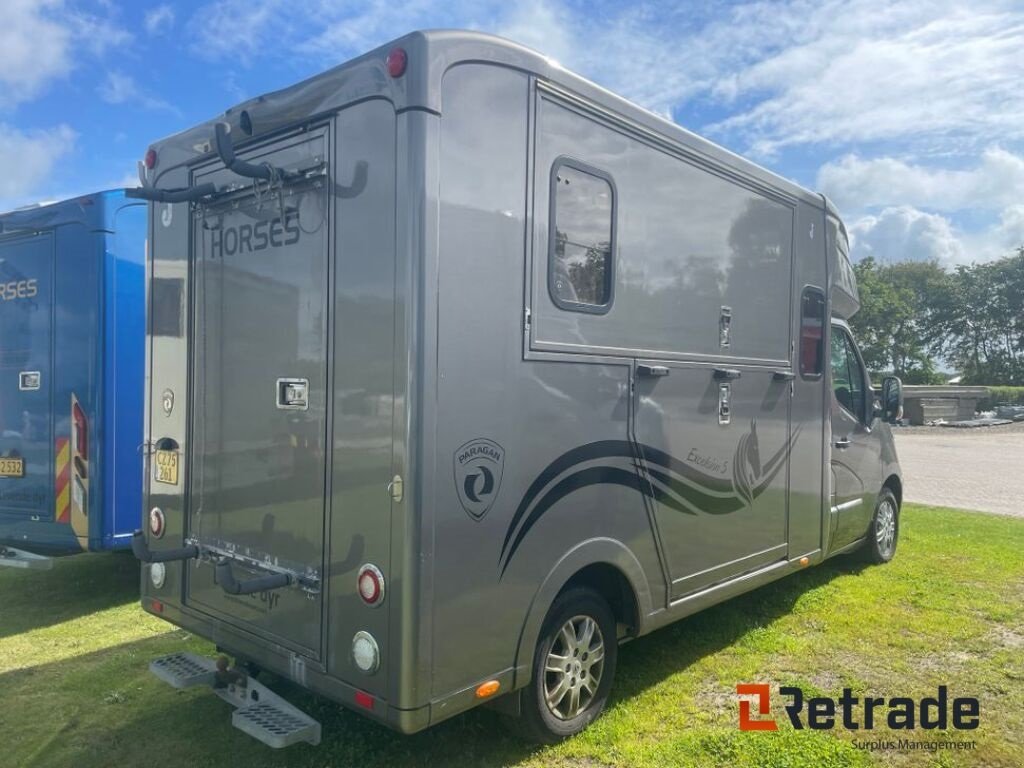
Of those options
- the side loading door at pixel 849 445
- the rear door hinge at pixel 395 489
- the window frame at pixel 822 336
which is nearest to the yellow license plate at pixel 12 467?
the rear door hinge at pixel 395 489

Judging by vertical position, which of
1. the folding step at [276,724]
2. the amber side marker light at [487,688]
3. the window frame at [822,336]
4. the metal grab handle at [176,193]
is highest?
the metal grab handle at [176,193]

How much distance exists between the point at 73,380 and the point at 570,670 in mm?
4344

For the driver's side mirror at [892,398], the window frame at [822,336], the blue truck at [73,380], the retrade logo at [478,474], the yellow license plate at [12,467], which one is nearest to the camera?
the retrade logo at [478,474]

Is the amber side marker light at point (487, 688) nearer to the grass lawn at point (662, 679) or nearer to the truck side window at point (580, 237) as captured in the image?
the grass lawn at point (662, 679)

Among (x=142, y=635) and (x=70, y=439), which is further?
(x=70, y=439)

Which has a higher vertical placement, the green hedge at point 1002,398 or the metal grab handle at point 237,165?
the metal grab handle at point 237,165

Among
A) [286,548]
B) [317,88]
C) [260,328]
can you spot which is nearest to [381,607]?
[286,548]

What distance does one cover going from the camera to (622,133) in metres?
3.87

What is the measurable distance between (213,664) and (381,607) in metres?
1.34

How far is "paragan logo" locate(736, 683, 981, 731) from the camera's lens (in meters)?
4.06

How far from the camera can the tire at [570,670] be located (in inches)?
139

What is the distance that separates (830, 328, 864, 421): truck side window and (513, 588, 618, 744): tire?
322 centimetres

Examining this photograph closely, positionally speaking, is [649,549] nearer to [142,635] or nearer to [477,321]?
[477,321]

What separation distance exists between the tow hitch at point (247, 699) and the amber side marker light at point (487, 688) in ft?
2.20
